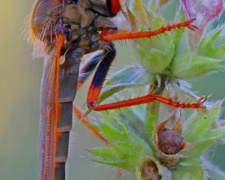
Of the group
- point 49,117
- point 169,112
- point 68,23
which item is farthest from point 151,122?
point 68,23

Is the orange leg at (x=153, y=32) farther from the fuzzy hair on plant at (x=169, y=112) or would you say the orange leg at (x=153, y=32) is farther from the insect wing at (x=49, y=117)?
the insect wing at (x=49, y=117)

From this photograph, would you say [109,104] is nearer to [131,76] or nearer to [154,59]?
[131,76]

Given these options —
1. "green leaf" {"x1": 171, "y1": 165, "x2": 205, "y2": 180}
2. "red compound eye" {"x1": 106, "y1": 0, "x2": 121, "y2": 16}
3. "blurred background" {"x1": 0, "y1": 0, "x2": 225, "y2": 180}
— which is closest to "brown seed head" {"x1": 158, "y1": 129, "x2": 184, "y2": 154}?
"green leaf" {"x1": 171, "y1": 165, "x2": 205, "y2": 180}

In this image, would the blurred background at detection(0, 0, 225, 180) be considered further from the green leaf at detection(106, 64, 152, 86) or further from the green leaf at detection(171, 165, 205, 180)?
the green leaf at detection(171, 165, 205, 180)

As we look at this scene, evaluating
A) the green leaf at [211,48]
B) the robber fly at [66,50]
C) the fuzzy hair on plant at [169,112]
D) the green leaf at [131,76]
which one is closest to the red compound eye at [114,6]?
the robber fly at [66,50]

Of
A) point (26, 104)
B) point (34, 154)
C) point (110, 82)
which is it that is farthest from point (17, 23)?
point (110, 82)

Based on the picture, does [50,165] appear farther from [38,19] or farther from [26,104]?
[26,104]

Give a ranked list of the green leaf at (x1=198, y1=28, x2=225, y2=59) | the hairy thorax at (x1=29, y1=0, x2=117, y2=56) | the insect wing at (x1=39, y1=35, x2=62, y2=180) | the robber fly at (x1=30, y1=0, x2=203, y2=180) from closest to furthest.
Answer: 1. the green leaf at (x1=198, y1=28, x2=225, y2=59)
2. the insect wing at (x1=39, y1=35, x2=62, y2=180)
3. the robber fly at (x1=30, y1=0, x2=203, y2=180)
4. the hairy thorax at (x1=29, y1=0, x2=117, y2=56)
